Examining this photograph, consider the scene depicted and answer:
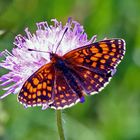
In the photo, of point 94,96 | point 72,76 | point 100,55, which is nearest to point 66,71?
point 72,76

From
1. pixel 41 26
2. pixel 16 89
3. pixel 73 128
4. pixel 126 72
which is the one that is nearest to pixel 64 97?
pixel 16 89

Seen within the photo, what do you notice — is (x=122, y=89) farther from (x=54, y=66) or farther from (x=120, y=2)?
(x=54, y=66)

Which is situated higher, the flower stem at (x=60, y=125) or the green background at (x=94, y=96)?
the green background at (x=94, y=96)

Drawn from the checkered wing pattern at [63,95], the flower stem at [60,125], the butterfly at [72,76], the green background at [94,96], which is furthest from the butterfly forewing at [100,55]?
the green background at [94,96]

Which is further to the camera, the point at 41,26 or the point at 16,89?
the point at 41,26

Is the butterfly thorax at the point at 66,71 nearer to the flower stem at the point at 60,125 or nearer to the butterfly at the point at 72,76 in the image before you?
the butterfly at the point at 72,76

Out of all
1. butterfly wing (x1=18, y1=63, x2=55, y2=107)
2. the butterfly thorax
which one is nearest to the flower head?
the butterfly thorax

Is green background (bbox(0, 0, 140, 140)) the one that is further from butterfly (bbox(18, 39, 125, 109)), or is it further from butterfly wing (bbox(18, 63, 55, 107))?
butterfly wing (bbox(18, 63, 55, 107))
